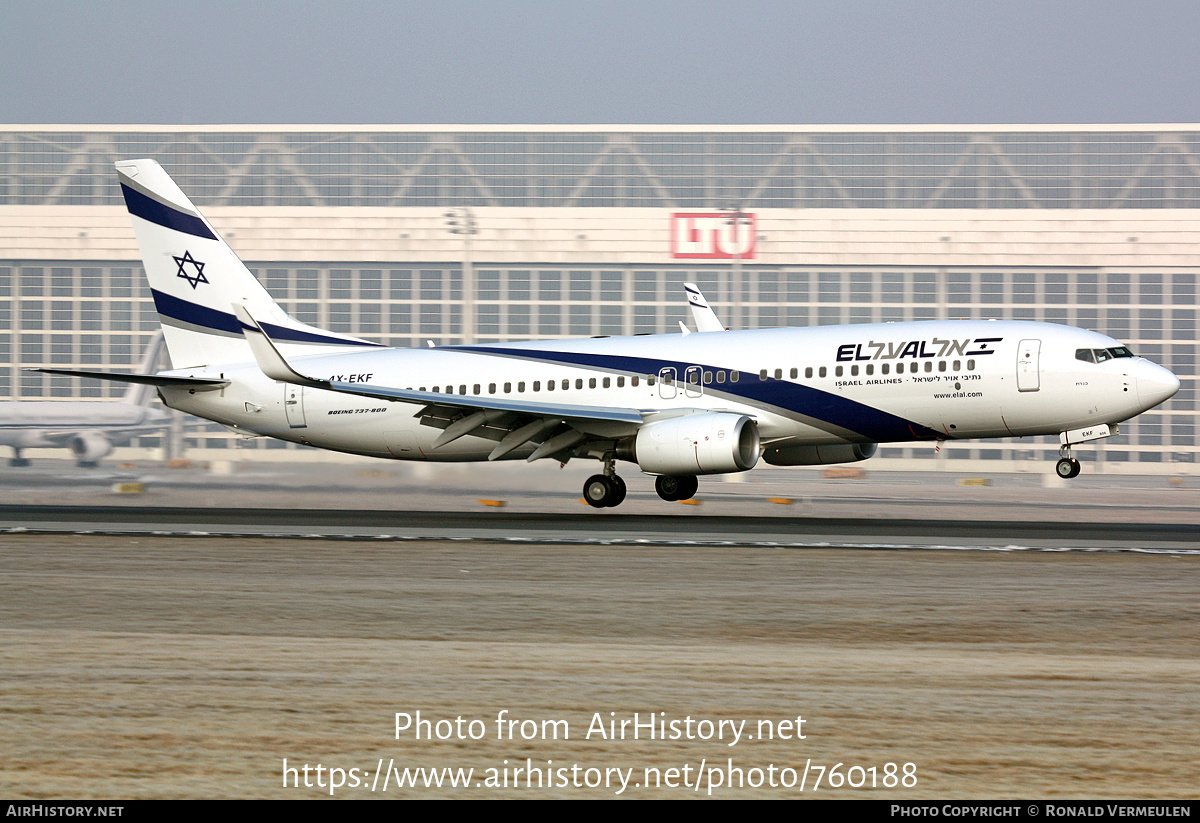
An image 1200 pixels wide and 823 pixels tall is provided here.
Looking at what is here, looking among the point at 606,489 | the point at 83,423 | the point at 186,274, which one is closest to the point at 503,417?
the point at 606,489

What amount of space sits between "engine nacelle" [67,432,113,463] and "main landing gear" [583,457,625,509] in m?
40.1

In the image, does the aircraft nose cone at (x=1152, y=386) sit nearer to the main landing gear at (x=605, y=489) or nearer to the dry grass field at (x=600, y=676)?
the dry grass field at (x=600, y=676)

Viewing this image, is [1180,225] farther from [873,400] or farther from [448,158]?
[873,400]

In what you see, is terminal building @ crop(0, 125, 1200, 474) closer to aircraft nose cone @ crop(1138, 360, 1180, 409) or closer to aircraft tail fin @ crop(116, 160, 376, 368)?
aircraft tail fin @ crop(116, 160, 376, 368)

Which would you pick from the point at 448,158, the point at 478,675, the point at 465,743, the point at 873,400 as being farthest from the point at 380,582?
the point at 448,158

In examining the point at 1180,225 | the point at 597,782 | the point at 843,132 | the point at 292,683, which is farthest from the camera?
the point at 843,132

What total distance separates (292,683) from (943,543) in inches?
567

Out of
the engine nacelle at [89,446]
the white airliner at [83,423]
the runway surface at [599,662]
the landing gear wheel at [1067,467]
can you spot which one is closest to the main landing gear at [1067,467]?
the landing gear wheel at [1067,467]

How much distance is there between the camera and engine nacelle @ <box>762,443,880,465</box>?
28.8 m

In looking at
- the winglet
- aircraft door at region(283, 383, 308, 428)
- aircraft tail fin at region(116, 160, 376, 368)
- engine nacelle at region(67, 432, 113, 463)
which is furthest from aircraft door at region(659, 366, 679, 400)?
engine nacelle at region(67, 432, 113, 463)

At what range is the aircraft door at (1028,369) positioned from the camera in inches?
1030

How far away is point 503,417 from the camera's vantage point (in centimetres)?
2836

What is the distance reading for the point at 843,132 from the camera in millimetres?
77000

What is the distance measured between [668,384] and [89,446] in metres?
42.7
